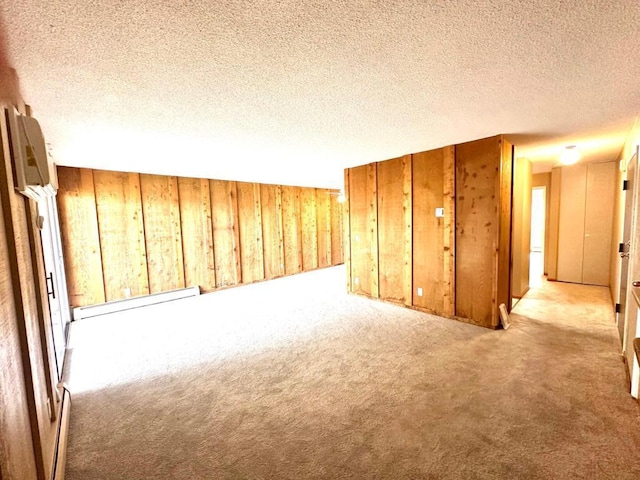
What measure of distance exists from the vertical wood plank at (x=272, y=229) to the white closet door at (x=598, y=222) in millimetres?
Answer: 6297

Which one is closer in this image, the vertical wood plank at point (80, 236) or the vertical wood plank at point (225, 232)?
the vertical wood plank at point (80, 236)

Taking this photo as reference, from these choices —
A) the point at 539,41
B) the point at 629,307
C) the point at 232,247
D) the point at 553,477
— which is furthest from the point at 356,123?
the point at 232,247

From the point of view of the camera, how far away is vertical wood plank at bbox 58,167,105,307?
429 cm

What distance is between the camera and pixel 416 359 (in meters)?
2.75

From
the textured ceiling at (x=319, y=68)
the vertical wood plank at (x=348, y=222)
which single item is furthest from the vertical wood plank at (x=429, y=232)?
the vertical wood plank at (x=348, y=222)

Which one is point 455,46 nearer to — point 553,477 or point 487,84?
point 487,84

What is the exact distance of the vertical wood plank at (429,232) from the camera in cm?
382

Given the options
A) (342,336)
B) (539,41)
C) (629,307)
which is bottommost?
(342,336)

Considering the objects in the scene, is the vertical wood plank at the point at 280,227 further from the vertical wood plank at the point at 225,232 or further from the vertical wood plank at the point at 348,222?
the vertical wood plank at the point at 348,222

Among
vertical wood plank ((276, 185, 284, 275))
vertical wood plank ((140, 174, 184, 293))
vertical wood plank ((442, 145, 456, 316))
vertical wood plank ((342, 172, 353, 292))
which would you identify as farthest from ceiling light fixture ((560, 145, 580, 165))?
vertical wood plank ((140, 174, 184, 293))

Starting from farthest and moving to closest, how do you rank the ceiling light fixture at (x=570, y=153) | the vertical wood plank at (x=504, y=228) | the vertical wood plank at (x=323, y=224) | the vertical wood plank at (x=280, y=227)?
the vertical wood plank at (x=323, y=224) → the vertical wood plank at (x=280, y=227) → the ceiling light fixture at (x=570, y=153) → the vertical wood plank at (x=504, y=228)

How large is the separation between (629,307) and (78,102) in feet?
16.1

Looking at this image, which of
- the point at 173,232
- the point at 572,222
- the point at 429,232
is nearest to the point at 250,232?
the point at 173,232

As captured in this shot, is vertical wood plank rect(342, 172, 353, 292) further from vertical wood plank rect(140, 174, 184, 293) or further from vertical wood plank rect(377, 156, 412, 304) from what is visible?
vertical wood plank rect(140, 174, 184, 293)
